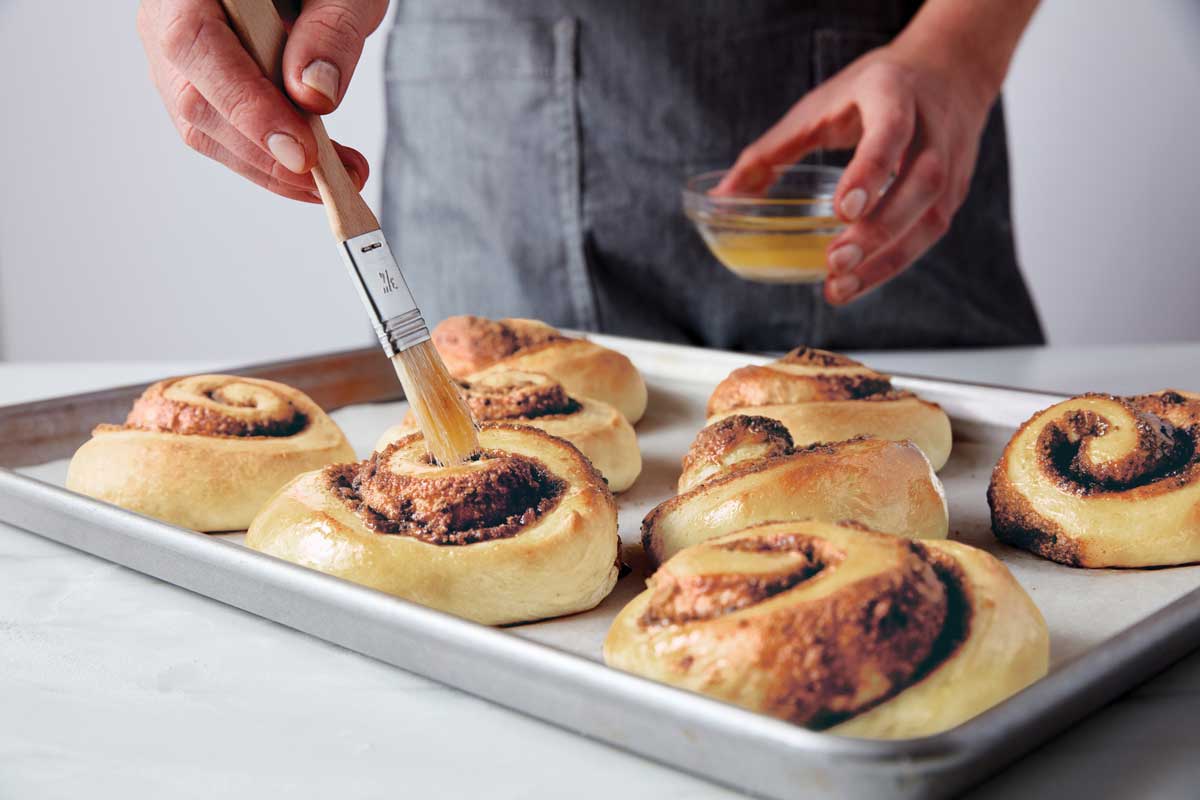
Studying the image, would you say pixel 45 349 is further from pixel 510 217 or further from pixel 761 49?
pixel 761 49

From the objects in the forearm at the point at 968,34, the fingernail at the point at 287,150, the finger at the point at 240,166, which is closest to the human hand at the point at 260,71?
the fingernail at the point at 287,150

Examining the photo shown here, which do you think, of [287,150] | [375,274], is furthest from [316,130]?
[375,274]

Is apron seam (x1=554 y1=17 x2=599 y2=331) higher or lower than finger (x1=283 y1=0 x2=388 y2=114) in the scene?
lower

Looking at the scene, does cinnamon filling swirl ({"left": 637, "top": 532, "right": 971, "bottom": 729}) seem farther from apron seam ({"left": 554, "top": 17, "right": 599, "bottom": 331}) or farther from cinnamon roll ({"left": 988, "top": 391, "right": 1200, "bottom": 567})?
apron seam ({"left": 554, "top": 17, "right": 599, "bottom": 331})

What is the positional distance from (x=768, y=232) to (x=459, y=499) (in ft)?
3.44

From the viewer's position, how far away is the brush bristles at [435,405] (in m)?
1.47

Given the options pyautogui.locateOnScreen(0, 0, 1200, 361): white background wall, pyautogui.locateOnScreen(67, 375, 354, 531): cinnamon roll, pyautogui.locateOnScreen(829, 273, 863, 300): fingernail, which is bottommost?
pyautogui.locateOnScreen(0, 0, 1200, 361): white background wall

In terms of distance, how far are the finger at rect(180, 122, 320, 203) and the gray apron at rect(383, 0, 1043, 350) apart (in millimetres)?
1272

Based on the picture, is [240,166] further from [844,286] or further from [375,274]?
[844,286]

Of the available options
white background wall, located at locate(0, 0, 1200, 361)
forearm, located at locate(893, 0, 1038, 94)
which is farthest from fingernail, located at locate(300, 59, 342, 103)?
white background wall, located at locate(0, 0, 1200, 361)

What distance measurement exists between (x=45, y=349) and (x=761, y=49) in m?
3.82

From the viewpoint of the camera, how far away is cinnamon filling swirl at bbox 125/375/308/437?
1.87m

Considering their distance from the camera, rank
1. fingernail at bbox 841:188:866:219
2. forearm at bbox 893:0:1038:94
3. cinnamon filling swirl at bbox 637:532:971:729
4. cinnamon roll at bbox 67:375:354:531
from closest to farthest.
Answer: cinnamon filling swirl at bbox 637:532:971:729 → cinnamon roll at bbox 67:375:354:531 → fingernail at bbox 841:188:866:219 → forearm at bbox 893:0:1038:94

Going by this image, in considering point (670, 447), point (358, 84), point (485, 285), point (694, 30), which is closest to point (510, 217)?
point (485, 285)
